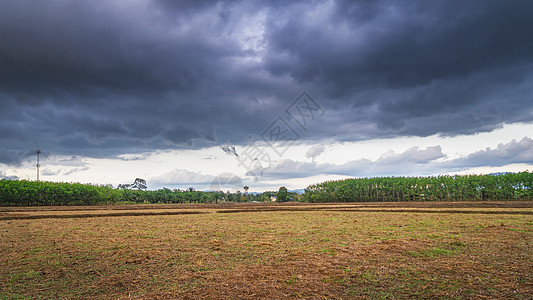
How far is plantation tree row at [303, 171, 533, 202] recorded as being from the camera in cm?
3581

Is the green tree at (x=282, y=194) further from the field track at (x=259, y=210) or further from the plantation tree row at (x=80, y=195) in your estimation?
the field track at (x=259, y=210)

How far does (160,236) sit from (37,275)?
452 cm

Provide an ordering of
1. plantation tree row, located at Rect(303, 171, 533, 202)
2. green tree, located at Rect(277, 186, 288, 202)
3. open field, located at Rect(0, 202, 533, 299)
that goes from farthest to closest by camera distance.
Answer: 1. green tree, located at Rect(277, 186, 288, 202)
2. plantation tree row, located at Rect(303, 171, 533, 202)
3. open field, located at Rect(0, 202, 533, 299)

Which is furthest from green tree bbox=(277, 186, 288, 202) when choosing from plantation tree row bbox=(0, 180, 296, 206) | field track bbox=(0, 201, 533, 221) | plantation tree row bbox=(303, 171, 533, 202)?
field track bbox=(0, 201, 533, 221)

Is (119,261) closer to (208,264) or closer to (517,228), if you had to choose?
(208,264)

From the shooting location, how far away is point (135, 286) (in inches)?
221

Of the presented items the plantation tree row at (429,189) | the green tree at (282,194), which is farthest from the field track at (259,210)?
the green tree at (282,194)

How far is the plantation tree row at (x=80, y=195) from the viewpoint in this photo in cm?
3638

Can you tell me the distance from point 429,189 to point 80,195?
44.6 meters

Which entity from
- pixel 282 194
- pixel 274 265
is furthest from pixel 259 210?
pixel 282 194

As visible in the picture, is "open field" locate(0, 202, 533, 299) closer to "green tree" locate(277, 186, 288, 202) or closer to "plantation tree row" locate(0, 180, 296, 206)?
"plantation tree row" locate(0, 180, 296, 206)

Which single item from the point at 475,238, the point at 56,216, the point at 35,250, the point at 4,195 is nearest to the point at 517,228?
the point at 475,238

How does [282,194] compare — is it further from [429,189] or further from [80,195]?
[80,195]

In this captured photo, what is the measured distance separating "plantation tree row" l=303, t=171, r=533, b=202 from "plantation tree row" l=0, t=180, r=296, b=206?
9.36 meters
